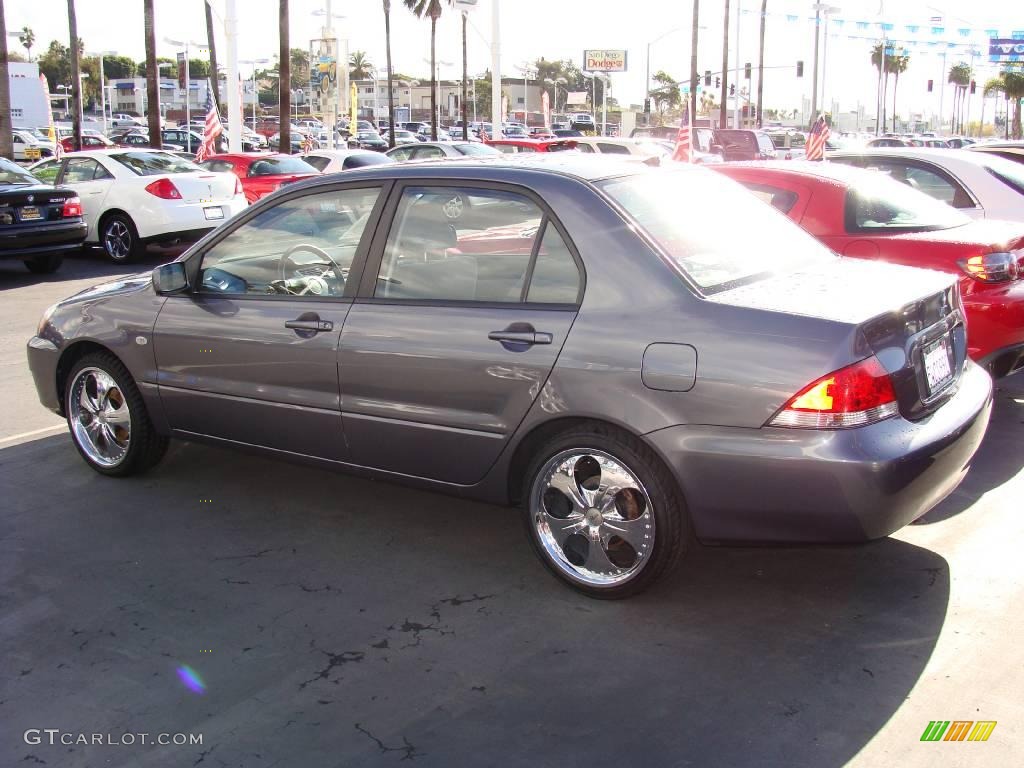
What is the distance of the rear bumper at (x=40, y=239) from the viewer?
41.4 feet

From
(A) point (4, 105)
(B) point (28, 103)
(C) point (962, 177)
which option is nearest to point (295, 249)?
(C) point (962, 177)

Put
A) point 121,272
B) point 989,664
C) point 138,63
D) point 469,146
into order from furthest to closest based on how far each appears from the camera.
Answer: point 138,63, point 469,146, point 121,272, point 989,664

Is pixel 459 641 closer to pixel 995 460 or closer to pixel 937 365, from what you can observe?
pixel 937 365

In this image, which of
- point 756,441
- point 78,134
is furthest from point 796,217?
point 78,134

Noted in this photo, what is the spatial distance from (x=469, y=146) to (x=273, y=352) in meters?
21.8

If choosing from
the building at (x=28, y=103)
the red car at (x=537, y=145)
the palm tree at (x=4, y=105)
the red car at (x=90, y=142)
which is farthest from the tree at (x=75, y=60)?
the red car at (x=537, y=145)

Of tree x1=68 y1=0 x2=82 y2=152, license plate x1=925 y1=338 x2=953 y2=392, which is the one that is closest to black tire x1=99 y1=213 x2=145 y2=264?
license plate x1=925 y1=338 x2=953 y2=392

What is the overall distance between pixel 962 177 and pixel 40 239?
1044 centimetres

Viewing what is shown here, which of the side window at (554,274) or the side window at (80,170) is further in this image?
the side window at (80,170)

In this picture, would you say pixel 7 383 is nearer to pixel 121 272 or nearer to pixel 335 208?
pixel 335 208

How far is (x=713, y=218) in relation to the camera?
4355mm

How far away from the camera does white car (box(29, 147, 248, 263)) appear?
572 inches

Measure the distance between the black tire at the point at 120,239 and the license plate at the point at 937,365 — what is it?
41.9ft

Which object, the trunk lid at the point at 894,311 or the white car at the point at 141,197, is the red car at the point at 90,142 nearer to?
the white car at the point at 141,197
